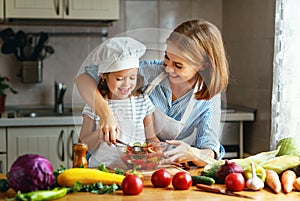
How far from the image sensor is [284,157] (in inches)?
84.0

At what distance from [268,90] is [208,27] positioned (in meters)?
1.43

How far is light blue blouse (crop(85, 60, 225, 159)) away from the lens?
2096 millimetres

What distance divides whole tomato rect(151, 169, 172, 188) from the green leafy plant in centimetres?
198

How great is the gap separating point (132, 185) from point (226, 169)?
0.36 meters

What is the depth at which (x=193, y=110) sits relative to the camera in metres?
2.15

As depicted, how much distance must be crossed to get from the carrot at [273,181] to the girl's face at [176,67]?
0.43 meters

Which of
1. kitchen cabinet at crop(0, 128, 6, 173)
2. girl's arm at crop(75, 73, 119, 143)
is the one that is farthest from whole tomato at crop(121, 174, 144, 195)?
kitchen cabinet at crop(0, 128, 6, 173)

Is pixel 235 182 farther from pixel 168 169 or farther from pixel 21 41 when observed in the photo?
pixel 21 41

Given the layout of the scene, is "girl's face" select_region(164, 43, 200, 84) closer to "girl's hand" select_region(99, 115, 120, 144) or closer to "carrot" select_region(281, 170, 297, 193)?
"girl's hand" select_region(99, 115, 120, 144)

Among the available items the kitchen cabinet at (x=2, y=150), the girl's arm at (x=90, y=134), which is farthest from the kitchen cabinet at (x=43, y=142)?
the girl's arm at (x=90, y=134)

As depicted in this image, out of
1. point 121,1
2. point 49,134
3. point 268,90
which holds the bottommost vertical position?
point 49,134

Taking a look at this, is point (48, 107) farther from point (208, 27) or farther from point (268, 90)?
point (208, 27)

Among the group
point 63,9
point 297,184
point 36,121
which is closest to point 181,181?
point 297,184

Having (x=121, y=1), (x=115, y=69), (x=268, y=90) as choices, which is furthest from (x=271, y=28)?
(x=115, y=69)
